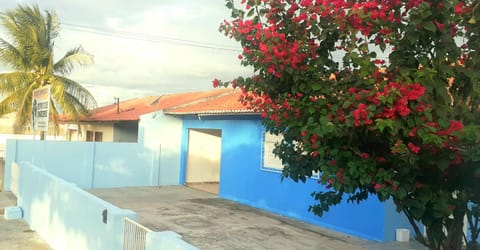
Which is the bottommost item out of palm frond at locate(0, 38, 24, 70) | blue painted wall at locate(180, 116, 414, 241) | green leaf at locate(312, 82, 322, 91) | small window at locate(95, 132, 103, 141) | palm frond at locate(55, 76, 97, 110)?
blue painted wall at locate(180, 116, 414, 241)

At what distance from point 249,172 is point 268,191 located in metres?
1.19

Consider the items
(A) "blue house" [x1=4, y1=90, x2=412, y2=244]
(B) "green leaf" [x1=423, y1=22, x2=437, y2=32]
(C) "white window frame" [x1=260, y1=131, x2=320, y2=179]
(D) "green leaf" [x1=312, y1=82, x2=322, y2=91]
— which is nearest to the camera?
(B) "green leaf" [x1=423, y1=22, x2=437, y2=32]

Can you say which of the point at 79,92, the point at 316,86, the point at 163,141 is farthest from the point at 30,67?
the point at 316,86

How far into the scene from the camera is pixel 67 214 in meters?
7.22

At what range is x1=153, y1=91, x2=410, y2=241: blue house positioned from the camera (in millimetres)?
9594

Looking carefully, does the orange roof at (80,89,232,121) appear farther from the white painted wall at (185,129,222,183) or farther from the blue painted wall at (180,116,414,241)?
the blue painted wall at (180,116,414,241)

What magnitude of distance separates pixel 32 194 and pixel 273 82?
8081mm

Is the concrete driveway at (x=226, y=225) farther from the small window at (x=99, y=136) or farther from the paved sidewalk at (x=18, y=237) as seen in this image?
the small window at (x=99, y=136)

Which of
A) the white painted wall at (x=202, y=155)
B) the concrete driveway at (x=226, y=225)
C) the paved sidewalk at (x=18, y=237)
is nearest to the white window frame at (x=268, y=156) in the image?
the concrete driveway at (x=226, y=225)

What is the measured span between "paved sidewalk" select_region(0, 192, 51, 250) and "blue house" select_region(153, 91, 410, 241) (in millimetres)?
4949

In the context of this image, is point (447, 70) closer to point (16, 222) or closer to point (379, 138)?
point (379, 138)

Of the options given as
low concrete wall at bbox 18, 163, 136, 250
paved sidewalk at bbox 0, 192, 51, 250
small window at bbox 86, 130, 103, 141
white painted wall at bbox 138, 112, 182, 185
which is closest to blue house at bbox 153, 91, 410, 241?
white painted wall at bbox 138, 112, 182, 185

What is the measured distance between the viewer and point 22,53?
17.6 m

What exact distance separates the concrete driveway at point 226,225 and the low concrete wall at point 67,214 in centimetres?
223
